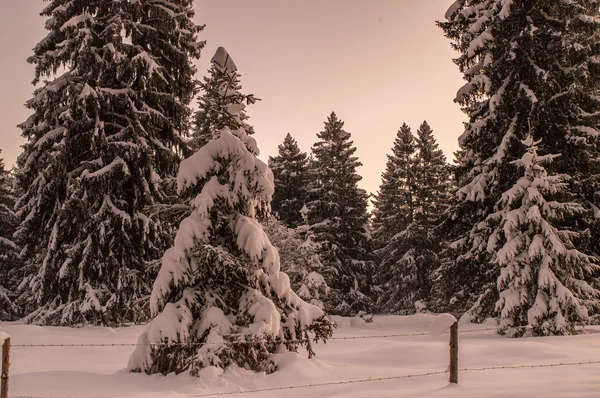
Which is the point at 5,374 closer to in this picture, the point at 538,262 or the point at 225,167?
the point at 225,167

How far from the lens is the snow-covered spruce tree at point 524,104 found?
18422mm

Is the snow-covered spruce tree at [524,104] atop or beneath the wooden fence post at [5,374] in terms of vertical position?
atop

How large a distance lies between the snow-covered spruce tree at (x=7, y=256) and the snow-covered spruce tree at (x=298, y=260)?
16298 millimetres

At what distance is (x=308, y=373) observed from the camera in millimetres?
9680

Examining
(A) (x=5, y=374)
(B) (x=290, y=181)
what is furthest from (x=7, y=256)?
(A) (x=5, y=374)

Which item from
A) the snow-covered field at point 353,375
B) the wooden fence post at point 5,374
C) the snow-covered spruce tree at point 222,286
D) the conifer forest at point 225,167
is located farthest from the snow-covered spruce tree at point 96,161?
the wooden fence post at point 5,374

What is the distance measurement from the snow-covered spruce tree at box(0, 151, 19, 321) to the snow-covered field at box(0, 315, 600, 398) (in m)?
21.2

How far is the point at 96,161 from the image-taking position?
63.2 feet

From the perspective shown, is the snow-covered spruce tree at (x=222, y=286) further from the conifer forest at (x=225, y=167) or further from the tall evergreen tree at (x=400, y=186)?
the tall evergreen tree at (x=400, y=186)

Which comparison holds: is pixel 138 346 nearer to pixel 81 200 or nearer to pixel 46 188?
pixel 81 200

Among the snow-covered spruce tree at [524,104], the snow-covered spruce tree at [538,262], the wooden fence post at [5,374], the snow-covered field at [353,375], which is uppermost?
the snow-covered spruce tree at [524,104]

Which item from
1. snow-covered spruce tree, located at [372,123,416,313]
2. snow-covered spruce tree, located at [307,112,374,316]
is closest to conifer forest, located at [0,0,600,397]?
snow-covered spruce tree, located at [307,112,374,316]

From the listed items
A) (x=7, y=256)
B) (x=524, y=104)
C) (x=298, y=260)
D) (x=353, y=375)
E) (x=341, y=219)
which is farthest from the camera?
(x=341, y=219)

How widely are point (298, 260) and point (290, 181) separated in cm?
1822
